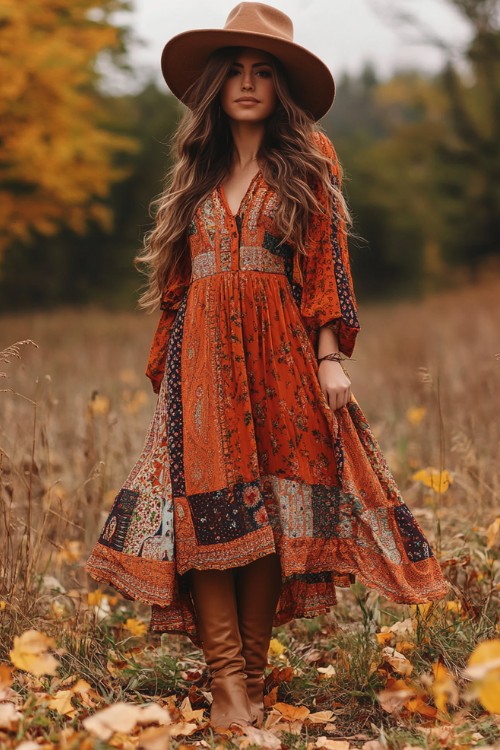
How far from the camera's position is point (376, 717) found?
7.97 ft

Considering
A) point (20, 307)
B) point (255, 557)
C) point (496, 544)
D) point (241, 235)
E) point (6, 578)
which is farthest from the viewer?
point (20, 307)

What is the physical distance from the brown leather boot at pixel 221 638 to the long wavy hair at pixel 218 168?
85 cm

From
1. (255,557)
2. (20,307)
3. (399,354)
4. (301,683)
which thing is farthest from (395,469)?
(20,307)

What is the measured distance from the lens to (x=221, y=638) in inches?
96.4

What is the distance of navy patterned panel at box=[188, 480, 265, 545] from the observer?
2373 mm

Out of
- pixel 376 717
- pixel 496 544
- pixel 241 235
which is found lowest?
pixel 376 717

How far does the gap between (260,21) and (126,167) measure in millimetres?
15370

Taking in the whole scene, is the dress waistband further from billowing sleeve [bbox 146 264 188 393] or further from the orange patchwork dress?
billowing sleeve [bbox 146 264 188 393]

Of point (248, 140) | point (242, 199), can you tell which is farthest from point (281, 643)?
point (248, 140)

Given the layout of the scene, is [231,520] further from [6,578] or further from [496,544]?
[496,544]

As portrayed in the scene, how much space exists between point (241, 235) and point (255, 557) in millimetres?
882

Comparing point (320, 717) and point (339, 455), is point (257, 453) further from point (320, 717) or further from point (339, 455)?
point (320, 717)

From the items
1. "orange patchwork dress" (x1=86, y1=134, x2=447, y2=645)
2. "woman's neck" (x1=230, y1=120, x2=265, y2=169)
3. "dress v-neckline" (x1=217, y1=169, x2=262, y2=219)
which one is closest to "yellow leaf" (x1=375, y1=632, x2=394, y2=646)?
"orange patchwork dress" (x1=86, y1=134, x2=447, y2=645)

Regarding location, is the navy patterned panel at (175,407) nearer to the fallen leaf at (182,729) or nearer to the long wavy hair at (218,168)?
the long wavy hair at (218,168)
